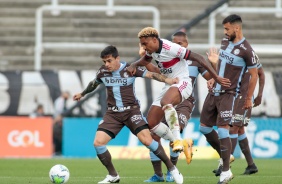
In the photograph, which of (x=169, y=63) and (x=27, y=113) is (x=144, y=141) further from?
(x=27, y=113)

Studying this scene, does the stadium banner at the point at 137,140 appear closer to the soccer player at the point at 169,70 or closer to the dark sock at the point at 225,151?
the soccer player at the point at 169,70

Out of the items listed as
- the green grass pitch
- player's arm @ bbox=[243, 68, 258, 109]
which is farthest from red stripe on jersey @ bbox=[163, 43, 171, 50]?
the green grass pitch

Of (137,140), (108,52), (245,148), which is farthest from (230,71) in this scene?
(137,140)

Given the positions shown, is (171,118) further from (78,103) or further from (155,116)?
(78,103)

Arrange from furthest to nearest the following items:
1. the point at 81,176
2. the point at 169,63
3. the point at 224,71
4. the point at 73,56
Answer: the point at 73,56 → the point at 81,176 → the point at 224,71 → the point at 169,63

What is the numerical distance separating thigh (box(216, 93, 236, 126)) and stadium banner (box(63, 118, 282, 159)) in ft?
27.8

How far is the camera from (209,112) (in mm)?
14695

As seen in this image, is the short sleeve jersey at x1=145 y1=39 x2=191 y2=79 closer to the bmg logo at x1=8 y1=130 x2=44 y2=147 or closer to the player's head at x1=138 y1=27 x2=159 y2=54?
the player's head at x1=138 y1=27 x2=159 y2=54

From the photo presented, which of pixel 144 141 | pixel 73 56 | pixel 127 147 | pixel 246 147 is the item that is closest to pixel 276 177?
pixel 246 147

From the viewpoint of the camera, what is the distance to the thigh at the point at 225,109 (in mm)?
13438

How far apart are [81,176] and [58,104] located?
8.46 metres

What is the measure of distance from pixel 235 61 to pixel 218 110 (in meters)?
0.82

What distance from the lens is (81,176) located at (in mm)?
15055

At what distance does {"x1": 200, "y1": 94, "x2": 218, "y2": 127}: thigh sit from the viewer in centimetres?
1458
